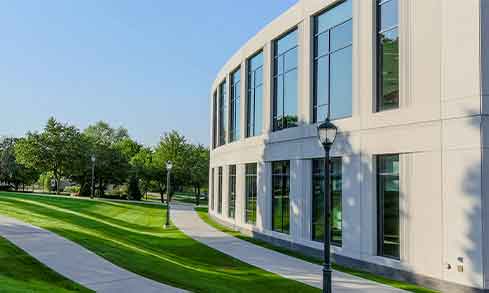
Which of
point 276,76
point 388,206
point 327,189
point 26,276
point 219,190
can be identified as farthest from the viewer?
point 219,190

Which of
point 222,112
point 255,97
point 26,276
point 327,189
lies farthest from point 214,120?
point 327,189

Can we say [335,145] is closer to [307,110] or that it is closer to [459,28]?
[307,110]

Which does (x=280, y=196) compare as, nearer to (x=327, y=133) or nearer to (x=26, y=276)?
(x=327, y=133)

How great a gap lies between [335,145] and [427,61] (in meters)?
5.09

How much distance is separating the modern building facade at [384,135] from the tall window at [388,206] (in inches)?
1.5

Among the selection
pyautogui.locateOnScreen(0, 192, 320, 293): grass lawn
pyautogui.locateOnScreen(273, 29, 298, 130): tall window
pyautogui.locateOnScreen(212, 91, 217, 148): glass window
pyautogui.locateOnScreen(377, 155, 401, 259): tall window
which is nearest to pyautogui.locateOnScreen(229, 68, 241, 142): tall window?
pyautogui.locateOnScreen(273, 29, 298, 130): tall window

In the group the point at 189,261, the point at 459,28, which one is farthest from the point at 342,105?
the point at 189,261

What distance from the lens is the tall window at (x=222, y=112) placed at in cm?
3547

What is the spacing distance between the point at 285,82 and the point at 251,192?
7187 millimetres

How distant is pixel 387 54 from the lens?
16734 millimetres

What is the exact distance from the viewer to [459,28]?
1377 cm

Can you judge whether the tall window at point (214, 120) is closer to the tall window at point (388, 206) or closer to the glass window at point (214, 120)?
the glass window at point (214, 120)

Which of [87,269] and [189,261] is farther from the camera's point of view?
[189,261]

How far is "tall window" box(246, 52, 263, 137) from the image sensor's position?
2691 cm
